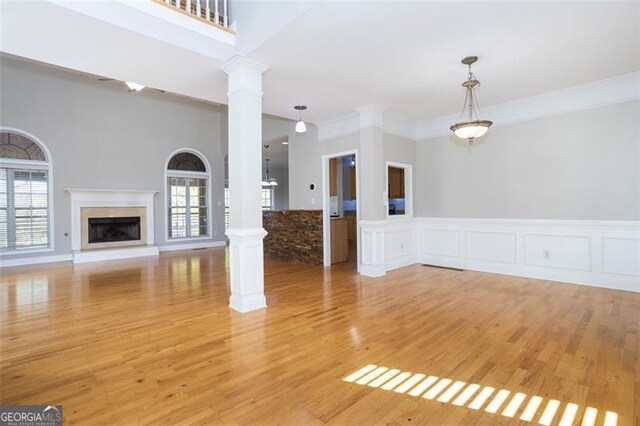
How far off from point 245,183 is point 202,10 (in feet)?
6.56

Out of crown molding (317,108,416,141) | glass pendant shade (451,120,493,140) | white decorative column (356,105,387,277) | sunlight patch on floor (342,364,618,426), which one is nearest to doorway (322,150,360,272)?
white decorative column (356,105,387,277)

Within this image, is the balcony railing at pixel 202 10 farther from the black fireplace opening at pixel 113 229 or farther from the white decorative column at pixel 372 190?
the black fireplace opening at pixel 113 229

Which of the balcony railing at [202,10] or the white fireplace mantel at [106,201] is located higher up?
the balcony railing at [202,10]

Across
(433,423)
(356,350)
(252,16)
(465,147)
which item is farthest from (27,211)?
(465,147)

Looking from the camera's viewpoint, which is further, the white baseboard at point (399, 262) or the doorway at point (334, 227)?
the doorway at point (334, 227)

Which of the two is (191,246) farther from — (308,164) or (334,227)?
(334,227)

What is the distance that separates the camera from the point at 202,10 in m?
3.47

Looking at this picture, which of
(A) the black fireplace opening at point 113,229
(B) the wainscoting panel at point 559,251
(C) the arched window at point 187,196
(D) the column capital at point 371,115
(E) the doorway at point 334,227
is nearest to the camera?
(B) the wainscoting panel at point 559,251

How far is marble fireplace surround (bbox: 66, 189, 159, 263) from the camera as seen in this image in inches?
276

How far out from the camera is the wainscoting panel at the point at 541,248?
412cm

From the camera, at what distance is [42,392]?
1.97 m

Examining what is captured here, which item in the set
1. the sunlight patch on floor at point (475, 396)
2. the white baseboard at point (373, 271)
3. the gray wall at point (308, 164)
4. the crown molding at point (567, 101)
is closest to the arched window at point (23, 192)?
the gray wall at point (308, 164)

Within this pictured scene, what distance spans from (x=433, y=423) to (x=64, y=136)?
28.4 feet

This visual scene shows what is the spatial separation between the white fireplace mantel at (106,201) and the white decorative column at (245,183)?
5.56 metres
